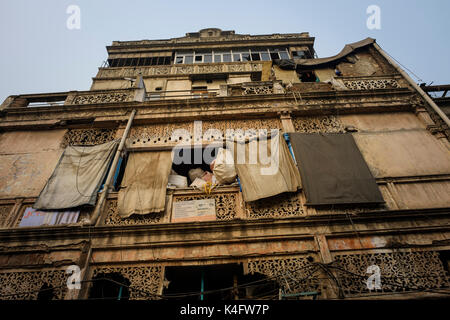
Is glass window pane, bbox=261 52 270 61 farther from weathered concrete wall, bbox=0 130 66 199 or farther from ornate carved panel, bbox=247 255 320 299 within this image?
ornate carved panel, bbox=247 255 320 299

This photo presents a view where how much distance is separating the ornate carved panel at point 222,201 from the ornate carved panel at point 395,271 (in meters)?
2.50

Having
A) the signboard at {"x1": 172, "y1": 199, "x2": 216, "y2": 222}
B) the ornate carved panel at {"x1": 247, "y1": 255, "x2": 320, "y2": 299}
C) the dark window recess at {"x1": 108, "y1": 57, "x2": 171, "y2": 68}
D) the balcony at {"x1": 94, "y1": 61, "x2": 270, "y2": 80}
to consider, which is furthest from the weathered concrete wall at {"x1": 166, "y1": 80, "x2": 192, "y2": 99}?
the ornate carved panel at {"x1": 247, "y1": 255, "x2": 320, "y2": 299}

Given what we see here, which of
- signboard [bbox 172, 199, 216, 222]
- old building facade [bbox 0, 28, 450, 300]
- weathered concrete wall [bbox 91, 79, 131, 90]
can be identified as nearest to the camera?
old building facade [bbox 0, 28, 450, 300]

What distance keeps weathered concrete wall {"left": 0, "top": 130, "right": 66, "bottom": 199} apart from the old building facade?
38mm

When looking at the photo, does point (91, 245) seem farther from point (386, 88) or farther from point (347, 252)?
point (386, 88)

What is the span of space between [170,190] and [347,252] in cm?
438

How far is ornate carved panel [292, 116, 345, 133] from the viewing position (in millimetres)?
7602

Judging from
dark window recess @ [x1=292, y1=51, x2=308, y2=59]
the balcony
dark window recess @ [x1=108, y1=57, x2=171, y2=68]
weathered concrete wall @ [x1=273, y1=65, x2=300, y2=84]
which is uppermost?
dark window recess @ [x1=108, y1=57, x2=171, y2=68]

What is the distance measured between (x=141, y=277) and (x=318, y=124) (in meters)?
6.50

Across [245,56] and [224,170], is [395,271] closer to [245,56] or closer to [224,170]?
[224,170]

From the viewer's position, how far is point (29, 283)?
202 inches

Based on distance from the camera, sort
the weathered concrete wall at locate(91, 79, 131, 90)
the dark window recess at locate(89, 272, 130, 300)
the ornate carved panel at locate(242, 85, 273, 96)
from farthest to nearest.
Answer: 1. the weathered concrete wall at locate(91, 79, 131, 90)
2. the ornate carved panel at locate(242, 85, 273, 96)
3. the dark window recess at locate(89, 272, 130, 300)

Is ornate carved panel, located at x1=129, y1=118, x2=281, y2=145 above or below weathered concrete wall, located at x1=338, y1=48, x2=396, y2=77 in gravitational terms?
below

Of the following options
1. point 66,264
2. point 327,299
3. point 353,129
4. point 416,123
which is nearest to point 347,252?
point 327,299
